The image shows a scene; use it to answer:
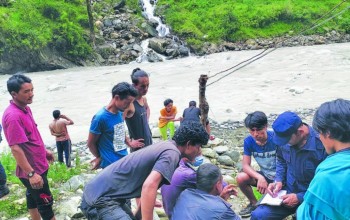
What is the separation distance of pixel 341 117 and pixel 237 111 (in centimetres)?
1036

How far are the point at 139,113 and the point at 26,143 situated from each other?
1.43 metres

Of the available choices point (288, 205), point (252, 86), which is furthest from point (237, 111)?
point (288, 205)

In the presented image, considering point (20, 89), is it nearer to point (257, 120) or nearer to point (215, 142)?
point (257, 120)

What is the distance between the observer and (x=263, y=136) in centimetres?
430

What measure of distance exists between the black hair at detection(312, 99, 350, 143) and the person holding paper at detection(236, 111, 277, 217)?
194 centimetres

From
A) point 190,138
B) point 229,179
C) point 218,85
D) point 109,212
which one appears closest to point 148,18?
point 218,85

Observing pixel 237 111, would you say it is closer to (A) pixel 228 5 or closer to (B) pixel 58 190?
(B) pixel 58 190

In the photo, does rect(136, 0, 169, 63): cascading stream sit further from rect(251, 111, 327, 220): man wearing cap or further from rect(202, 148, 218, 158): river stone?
rect(251, 111, 327, 220): man wearing cap

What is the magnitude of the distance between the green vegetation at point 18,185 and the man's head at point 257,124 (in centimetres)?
282

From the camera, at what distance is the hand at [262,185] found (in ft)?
14.0

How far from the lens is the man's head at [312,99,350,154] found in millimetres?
2113

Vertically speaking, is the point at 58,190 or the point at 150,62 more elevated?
the point at 150,62

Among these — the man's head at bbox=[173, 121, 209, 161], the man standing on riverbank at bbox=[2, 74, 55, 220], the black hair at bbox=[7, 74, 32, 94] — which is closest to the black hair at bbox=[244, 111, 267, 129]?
the man's head at bbox=[173, 121, 209, 161]

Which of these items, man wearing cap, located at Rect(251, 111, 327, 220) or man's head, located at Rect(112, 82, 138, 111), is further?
man's head, located at Rect(112, 82, 138, 111)
